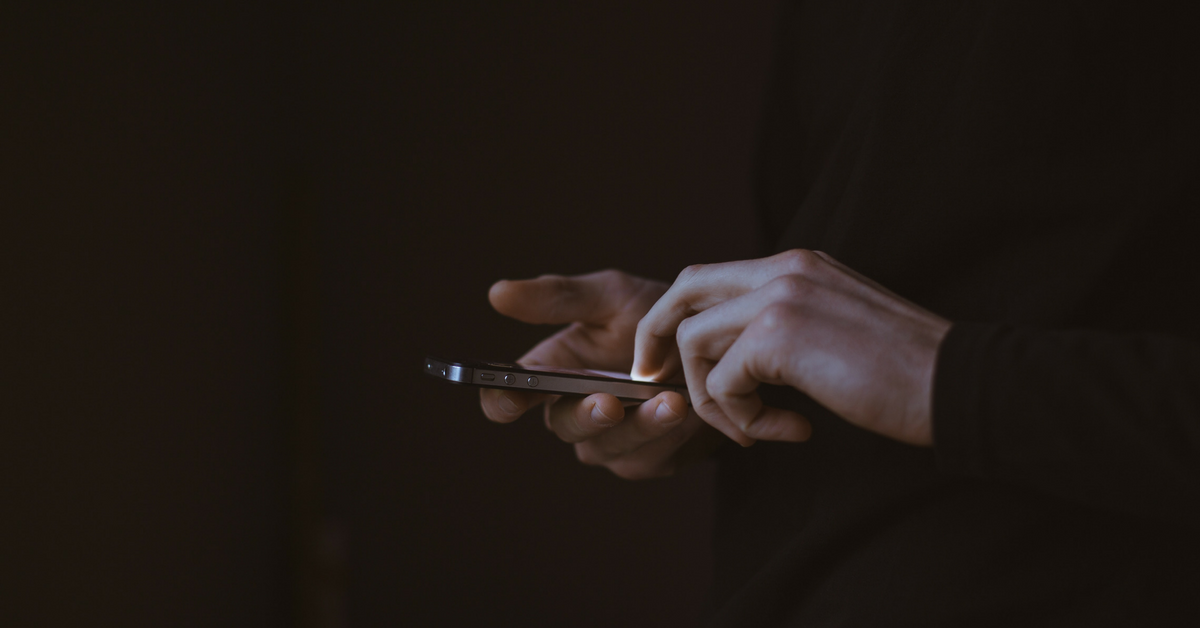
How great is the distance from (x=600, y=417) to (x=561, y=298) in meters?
0.27

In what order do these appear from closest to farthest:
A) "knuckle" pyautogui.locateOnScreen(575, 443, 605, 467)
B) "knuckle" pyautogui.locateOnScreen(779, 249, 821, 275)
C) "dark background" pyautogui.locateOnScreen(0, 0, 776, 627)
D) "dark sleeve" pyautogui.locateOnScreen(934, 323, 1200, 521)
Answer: "dark sleeve" pyautogui.locateOnScreen(934, 323, 1200, 521)
"knuckle" pyautogui.locateOnScreen(779, 249, 821, 275)
"knuckle" pyautogui.locateOnScreen(575, 443, 605, 467)
"dark background" pyautogui.locateOnScreen(0, 0, 776, 627)

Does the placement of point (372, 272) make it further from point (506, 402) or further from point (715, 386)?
point (715, 386)

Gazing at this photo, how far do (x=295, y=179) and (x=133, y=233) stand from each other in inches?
24.4

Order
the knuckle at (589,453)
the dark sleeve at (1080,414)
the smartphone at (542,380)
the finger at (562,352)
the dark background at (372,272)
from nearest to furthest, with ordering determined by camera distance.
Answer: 1. the dark sleeve at (1080,414)
2. the smartphone at (542,380)
3. the knuckle at (589,453)
4. the finger at (562,352)
5. the dark background at (372,272)

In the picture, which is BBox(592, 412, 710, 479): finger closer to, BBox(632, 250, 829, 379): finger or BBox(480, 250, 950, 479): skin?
BBox(480, 250, 950, 479): skin

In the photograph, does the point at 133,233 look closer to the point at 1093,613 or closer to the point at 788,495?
the point at 788,495

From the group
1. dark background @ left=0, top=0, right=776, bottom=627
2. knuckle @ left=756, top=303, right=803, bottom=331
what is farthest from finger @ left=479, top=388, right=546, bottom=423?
dark background @ left=0, top=0, right=776, bottom=627

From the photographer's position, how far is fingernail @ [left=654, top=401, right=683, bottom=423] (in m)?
0.68

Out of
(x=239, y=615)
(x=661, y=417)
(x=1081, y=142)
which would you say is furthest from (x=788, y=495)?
(x=239, y=615)

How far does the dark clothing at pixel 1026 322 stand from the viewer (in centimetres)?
41

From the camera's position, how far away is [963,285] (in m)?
0.56

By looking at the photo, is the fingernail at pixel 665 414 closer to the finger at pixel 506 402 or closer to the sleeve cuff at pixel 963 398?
the finger at pixel 506 402

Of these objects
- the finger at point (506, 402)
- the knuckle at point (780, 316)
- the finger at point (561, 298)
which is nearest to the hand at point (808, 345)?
the knuckle at point (780, 316)

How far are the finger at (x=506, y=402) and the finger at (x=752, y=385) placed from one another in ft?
0.83
